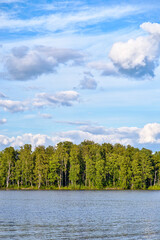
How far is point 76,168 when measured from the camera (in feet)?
578

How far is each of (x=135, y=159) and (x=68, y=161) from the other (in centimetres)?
3208

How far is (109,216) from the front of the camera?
6838 centimetres

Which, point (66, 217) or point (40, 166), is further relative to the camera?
point (40, 166)

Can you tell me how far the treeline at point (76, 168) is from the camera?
586 feet

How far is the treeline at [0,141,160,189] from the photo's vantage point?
586 ft

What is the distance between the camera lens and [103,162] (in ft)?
594

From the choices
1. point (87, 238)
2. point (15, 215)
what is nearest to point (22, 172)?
point (15, 215)

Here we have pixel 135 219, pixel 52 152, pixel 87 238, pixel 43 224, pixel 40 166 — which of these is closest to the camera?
pixel 87 238

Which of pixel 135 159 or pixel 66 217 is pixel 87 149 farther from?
pixel 66 217

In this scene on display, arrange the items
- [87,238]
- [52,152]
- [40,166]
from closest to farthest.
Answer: [87,238], [40,166], [52,152]

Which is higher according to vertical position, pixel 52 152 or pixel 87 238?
pixel 52 152

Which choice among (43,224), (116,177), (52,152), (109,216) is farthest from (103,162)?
(43,224)

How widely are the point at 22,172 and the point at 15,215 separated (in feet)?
381

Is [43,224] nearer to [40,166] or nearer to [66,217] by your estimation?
[66,217]
